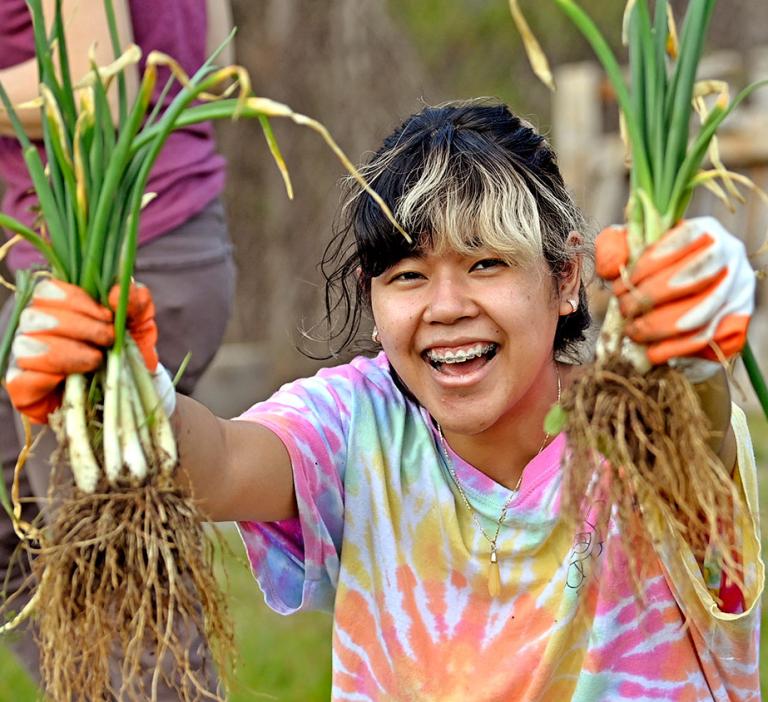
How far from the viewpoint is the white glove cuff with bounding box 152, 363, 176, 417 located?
5.72 ft

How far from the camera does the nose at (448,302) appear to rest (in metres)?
1.98

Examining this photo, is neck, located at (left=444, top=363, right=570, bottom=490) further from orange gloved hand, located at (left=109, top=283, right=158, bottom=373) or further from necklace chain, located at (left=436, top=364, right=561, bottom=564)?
orange gloved hand, located at (left=109, top=283, right=158, bottom=373)

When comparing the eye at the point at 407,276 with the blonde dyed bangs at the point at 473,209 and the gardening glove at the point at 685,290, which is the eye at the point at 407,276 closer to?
the blonde dyed bangs at the point at 473,209

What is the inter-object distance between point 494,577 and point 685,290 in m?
0.75

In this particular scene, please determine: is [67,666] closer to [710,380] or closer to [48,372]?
[48,372]

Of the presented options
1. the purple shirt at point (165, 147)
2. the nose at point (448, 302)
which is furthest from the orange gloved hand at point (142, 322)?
the purple shirt at point (165, 147)

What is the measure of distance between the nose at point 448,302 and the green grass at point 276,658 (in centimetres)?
132

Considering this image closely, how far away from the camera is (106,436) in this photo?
65.1 inches

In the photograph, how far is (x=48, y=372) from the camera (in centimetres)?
164

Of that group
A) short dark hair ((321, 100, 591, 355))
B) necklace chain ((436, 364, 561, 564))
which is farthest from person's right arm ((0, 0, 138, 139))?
necklace chain ((436, 364, 561, 564))

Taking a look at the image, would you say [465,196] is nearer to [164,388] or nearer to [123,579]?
[164,388]

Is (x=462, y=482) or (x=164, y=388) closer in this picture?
(x=164, y=388)

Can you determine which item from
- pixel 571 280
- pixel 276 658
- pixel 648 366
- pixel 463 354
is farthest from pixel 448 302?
pixel 276 658

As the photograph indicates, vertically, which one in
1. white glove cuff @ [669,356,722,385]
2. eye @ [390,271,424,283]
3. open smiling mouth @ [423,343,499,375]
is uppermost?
eye @ [390,271,424,283]
